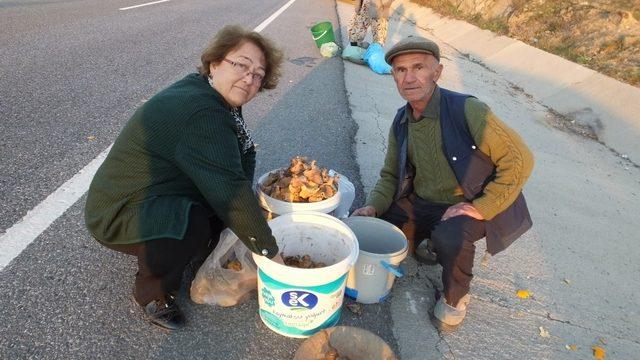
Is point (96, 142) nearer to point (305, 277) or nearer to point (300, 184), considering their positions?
point (300, 184)

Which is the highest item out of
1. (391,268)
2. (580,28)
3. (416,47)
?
→ (416,47)

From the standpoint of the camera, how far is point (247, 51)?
2.52 metres

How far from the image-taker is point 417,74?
2773 mm

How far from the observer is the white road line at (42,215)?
104 inches

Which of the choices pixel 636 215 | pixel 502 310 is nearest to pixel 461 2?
pixel 636 215

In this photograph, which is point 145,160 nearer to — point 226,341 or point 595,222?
point 226,341

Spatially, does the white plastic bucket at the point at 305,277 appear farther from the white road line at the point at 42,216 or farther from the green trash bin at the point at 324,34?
the green trash bin at the point at 324,34

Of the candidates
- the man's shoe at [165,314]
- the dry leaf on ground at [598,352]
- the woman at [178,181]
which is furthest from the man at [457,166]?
the man's shoe at [165,314]

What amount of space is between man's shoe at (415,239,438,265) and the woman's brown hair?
5.46ft

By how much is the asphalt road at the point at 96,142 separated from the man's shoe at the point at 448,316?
12.2 inches

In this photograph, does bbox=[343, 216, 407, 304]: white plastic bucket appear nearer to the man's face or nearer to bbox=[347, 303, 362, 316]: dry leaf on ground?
bbox=[347, 303, 362, 316]: dry leaf on ground

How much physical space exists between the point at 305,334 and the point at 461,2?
15530mm

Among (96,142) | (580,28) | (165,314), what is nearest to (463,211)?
(165,314)

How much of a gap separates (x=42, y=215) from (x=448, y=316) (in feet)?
8.69
